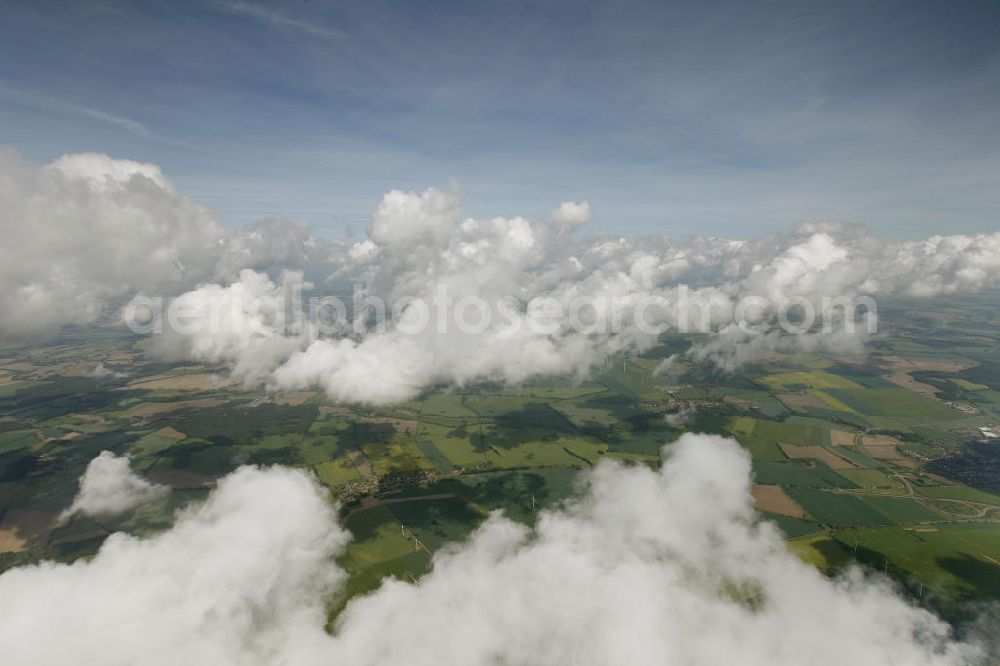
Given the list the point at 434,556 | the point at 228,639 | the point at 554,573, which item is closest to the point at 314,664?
the point at 228,639

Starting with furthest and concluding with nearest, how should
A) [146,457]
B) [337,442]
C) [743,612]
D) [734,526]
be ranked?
[337,442]
[146,457]
[734,526]
[743,612]

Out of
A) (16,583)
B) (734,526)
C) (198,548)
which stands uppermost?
(198,548)

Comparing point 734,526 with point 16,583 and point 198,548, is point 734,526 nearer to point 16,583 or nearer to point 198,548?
point 198,548

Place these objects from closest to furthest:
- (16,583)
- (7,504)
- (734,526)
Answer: (16,583) < (734,526) < (7,504)

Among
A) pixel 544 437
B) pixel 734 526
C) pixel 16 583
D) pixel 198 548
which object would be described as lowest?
pixel 544 437

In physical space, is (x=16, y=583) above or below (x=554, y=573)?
above

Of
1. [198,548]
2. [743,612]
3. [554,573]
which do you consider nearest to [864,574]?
[743,612]

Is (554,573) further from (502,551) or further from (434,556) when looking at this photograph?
(434,556)

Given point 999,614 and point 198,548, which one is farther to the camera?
point 999,614

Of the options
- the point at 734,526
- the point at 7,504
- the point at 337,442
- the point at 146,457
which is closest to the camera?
the point at 734,526
